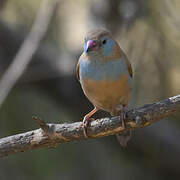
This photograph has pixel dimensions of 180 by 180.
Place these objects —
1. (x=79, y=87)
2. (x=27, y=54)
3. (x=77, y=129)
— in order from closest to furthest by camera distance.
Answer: (x=77, y=129) → (x=27, y=54) → (x=79, y=87)

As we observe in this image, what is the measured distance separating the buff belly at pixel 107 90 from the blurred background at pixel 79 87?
4.11 ft

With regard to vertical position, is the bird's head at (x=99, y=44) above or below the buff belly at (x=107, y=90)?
above

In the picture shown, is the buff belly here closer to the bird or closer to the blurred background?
the bird

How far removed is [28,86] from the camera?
587 cm

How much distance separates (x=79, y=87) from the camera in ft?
18.8

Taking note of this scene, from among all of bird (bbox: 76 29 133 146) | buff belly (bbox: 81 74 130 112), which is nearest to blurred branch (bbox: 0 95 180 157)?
bird (bbox: 76 29 133 146)

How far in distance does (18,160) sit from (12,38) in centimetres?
167

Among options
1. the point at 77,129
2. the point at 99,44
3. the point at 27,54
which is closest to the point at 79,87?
the point at 27,54

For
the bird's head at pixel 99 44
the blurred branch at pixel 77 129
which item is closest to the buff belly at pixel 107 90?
the bird's head at pixel 99 44

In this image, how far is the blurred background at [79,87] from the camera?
5273mm

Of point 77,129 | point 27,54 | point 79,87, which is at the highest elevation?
point 27,54

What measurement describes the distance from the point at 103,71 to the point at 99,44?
0.25 m

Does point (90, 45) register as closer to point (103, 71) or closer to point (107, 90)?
point (103, 71)

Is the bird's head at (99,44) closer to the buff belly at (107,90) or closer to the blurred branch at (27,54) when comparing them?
the buff belly at (107,90)
